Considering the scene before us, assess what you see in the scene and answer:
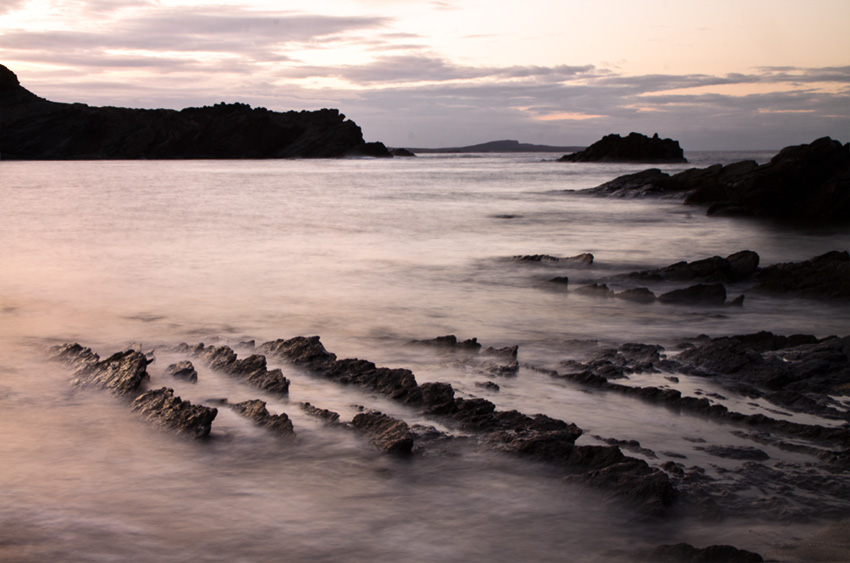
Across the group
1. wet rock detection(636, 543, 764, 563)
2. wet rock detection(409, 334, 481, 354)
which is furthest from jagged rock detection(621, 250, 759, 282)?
wet rock detection(636, 543, 764, 563)

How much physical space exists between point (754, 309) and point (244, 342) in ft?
19.7

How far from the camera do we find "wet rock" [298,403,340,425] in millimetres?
4867

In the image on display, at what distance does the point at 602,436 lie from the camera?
4.67 metres

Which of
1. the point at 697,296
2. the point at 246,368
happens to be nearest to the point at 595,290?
the point at 697,296

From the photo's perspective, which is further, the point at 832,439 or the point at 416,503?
the point at 832,439

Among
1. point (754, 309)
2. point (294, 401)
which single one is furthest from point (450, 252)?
point (294, 401)

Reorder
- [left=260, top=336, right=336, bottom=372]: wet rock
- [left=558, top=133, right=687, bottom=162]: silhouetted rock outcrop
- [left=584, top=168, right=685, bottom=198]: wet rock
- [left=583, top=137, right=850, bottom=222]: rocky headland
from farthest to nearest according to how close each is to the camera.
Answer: [left=558, top=133, right=687, bottom=162]: silhouetted rock outcrop, [left=584, top=168, right=685, bottom=198]: wet rock, [left=583, top=137, right=850, bottom=222]: rocky headland, [left=260, top=336, right=336, bottom=372]: wet rock

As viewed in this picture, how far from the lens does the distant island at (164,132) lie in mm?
108062

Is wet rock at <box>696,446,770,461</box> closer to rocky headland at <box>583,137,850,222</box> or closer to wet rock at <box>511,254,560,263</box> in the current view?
wet rock at <box>511,254,560,263</box>

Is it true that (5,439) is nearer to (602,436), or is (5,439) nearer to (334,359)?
(334,359)


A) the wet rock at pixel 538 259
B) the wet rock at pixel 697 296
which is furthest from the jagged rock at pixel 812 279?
the wet rock at pixel 538 259

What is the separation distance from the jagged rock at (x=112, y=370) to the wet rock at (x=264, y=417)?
0.98m

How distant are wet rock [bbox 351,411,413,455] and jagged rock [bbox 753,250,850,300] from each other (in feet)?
22.7

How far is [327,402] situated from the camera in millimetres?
5246
